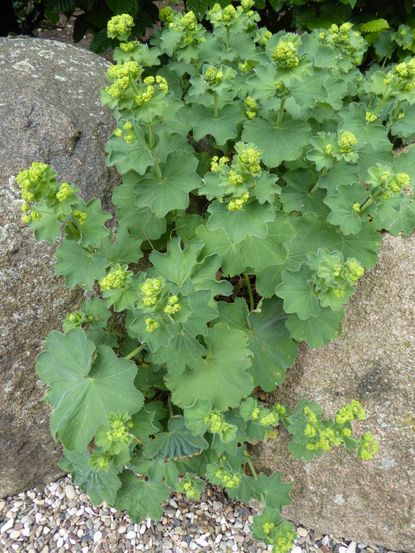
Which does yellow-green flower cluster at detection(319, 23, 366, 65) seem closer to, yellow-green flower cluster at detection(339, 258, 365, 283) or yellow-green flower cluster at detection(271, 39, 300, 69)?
yellow-green flower cluster at detection(271, 39, 300, 69)

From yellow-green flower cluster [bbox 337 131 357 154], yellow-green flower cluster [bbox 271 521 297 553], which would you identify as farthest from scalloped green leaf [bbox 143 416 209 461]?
yellow-green flower cluster [bbox 337 131 357 154]

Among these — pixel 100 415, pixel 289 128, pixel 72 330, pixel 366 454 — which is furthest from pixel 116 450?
pixel 289 128

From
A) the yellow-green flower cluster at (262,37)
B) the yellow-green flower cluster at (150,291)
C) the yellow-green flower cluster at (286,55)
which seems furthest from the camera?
the yellow-green flower cluster at (262,37)

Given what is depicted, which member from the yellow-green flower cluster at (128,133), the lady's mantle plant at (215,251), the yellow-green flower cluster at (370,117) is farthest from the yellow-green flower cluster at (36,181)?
the yellow-green flower cluster at (370,117)

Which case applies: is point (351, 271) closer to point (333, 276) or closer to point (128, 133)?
point (333, 276)

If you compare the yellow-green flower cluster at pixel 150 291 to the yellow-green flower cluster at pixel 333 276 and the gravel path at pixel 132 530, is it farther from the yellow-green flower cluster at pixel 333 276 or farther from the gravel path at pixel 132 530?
the gravel path at pixel 132 530

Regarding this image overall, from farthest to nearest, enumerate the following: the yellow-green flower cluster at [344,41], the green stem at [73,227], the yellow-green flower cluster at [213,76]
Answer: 1. the yellow-green flower cluster at [344,41]
2. the yellow-green flower cluster at [213,76]
3. the green stem at [73,227]
